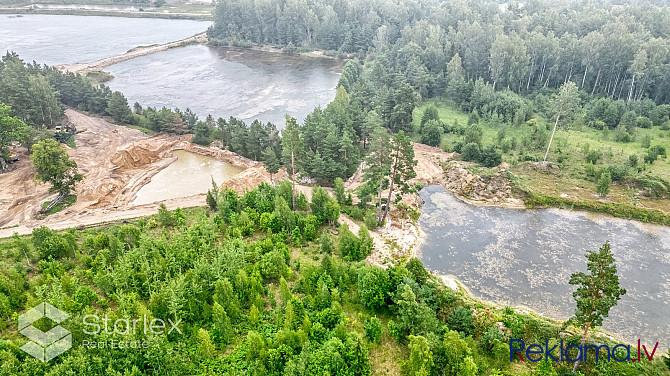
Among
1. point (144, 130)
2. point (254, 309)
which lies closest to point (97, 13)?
point (144, 130)

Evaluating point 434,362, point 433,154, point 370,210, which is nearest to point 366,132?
point 433,154

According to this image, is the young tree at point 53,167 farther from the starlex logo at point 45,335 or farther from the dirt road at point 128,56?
the dirt road at point 128,56

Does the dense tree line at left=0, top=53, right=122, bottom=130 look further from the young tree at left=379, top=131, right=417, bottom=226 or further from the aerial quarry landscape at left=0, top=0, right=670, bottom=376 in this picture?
the young tree at left=379, top=131, right=417, bottom=226

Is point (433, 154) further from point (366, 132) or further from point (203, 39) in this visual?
point (203, 39)

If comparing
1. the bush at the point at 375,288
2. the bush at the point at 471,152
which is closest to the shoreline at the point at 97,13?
the bush at the point at 471,152

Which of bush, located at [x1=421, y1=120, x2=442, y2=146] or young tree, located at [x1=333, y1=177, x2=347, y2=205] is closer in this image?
young tree, located at [x1=333, y1=177, x2=347, y2=205]

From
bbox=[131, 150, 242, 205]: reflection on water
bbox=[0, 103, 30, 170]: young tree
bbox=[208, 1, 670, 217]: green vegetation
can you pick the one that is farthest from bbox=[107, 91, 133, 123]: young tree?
bbox=[208, 1, 670, 217]: green vegetation
